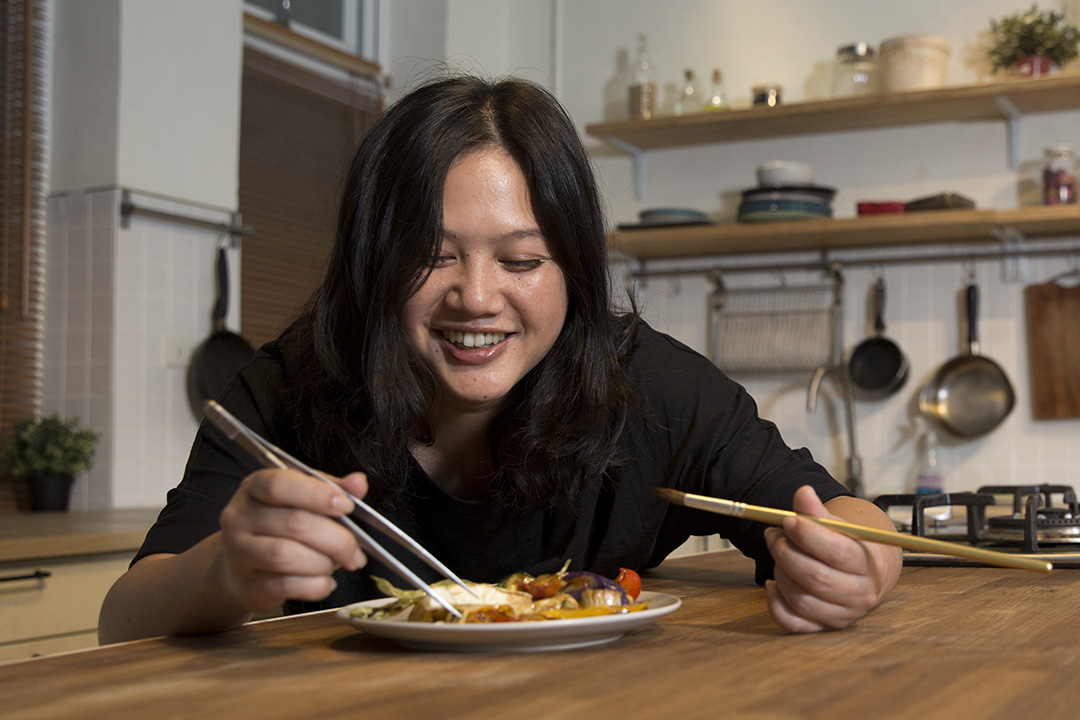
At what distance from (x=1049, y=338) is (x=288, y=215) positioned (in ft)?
7.90

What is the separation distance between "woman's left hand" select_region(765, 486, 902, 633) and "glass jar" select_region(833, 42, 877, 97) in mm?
2820

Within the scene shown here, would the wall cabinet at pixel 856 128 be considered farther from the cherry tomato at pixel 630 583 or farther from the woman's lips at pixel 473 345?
the cherry tomato at pixel 630 583

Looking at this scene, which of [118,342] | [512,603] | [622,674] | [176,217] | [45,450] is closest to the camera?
[622,674]

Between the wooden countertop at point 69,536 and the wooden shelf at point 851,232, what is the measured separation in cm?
164

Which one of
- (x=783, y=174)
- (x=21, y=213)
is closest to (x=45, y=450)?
(x=21, y=213)

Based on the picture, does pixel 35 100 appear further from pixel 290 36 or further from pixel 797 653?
pixel 797 653

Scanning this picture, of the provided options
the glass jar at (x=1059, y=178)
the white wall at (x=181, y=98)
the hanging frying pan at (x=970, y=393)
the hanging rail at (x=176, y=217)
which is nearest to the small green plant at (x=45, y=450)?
the hanging rail at (x=176, y=217)

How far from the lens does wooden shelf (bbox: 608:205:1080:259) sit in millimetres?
3082

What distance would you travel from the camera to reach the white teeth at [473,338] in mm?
1131

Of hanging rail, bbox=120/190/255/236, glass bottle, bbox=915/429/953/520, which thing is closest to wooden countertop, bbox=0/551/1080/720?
hanging rail, bbox=120/190/255/236

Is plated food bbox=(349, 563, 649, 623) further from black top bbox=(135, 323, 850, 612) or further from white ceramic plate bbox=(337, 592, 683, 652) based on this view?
black top bbox=(135, 323, 850, 612)

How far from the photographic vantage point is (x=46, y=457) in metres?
2.66

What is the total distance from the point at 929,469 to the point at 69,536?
245 cm

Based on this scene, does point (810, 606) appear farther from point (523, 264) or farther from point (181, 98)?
point (181, 98)
